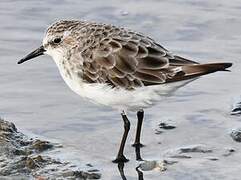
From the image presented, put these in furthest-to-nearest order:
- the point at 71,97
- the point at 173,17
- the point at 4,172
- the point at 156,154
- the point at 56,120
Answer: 1. the point at 173,17
2. the point at 71,97
3. the point at 56,120
4. the point at 156,154
5. the point at 4,172

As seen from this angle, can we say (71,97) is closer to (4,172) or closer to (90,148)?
(90,148)

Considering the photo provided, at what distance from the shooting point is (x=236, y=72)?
28.0 ft

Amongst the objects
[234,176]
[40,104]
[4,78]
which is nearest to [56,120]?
[40,104]

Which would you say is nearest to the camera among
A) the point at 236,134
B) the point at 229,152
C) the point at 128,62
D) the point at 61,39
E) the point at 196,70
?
the point at 196,70

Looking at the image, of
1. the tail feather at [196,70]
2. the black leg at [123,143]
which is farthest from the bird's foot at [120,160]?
the tail feather at [196,70]

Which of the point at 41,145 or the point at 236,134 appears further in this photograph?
the point at 236,134

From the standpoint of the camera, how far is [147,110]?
7.85 metres

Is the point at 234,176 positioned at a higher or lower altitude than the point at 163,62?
lower

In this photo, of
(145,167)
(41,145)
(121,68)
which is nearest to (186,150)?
(145,167)

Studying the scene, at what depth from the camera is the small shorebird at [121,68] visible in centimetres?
655

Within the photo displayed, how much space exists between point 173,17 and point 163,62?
10.8 ft

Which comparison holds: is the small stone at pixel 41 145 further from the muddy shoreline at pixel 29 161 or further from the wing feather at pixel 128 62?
the wing feather at pixel 128 62

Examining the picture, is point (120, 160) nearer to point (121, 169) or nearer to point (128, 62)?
point (121, 169)

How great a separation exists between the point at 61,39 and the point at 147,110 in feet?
4.25
